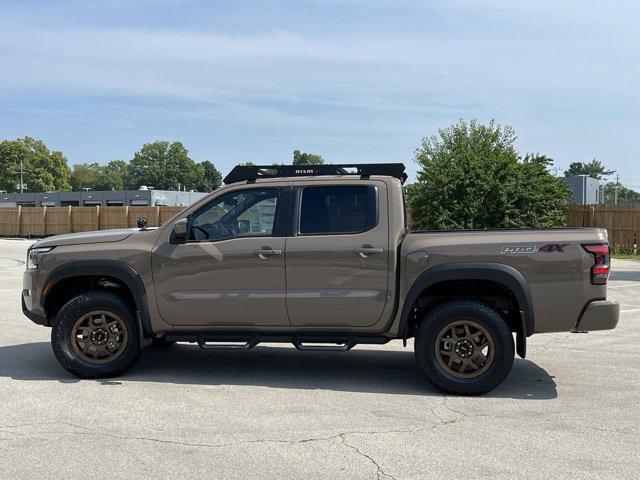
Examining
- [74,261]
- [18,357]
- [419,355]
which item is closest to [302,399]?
[419,355]

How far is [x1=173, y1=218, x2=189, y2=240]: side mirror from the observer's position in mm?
6387

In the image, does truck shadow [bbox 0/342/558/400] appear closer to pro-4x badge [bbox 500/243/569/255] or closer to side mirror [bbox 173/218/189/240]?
pro-4x badge [bbox 500/243/569/255]

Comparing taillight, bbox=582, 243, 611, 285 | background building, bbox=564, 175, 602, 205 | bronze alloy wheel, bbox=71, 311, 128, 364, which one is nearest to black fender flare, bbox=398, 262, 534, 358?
taillight, bbox=582, 243, 611, 285

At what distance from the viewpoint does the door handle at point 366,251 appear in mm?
6125

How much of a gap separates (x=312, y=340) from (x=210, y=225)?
58.4 inches

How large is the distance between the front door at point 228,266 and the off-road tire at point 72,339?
399mm

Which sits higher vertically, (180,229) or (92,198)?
(92,198)

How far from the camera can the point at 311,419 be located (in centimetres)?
528

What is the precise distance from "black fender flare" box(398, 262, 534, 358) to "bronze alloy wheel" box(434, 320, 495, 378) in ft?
1.27

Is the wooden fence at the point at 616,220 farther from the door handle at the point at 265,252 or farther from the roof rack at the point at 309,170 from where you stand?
the door handle at the point at 265,252

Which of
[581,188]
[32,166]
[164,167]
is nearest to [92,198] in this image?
[32,166]

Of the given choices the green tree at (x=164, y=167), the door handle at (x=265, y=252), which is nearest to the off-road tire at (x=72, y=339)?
the door handle at (x=265, y=252)

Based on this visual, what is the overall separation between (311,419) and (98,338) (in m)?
2.51

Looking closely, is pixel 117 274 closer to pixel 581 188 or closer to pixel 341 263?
pixel 341 263
